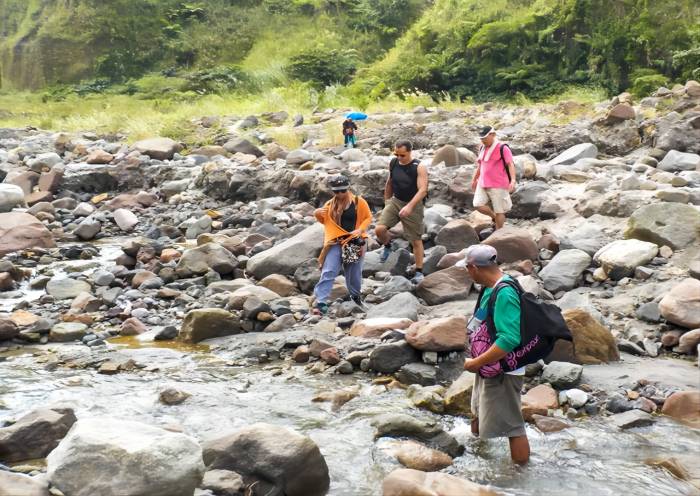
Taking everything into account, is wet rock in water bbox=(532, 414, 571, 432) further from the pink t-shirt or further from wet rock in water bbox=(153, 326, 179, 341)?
the pink t-shirt

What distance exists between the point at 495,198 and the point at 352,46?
88.8ft

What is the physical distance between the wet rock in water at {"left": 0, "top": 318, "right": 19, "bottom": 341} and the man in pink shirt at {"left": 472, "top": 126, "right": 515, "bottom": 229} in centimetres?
572

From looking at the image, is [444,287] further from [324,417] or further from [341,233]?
[324,417]

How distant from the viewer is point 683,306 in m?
6.98

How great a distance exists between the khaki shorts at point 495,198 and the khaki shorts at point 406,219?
3.68 ft

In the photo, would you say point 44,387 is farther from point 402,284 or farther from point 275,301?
point 402,284

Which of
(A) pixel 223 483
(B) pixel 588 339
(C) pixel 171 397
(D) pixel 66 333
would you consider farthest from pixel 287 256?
(A) pixel 223 483

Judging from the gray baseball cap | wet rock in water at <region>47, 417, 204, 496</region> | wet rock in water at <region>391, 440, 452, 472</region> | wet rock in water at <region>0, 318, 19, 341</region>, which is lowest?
wet rock in water at <region>0, 318, 19, 341</region>

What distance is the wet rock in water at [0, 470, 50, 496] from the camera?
3.61 m

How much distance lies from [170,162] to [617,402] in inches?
521

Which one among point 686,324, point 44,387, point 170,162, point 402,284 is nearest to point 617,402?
point 686,324

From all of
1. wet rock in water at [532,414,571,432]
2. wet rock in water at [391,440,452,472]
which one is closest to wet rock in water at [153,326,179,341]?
wet rock in water at [391,440,452,472]

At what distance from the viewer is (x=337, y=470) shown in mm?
4914

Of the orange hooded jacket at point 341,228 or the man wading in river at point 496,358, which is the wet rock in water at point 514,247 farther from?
the man wading in river at point 496,358
